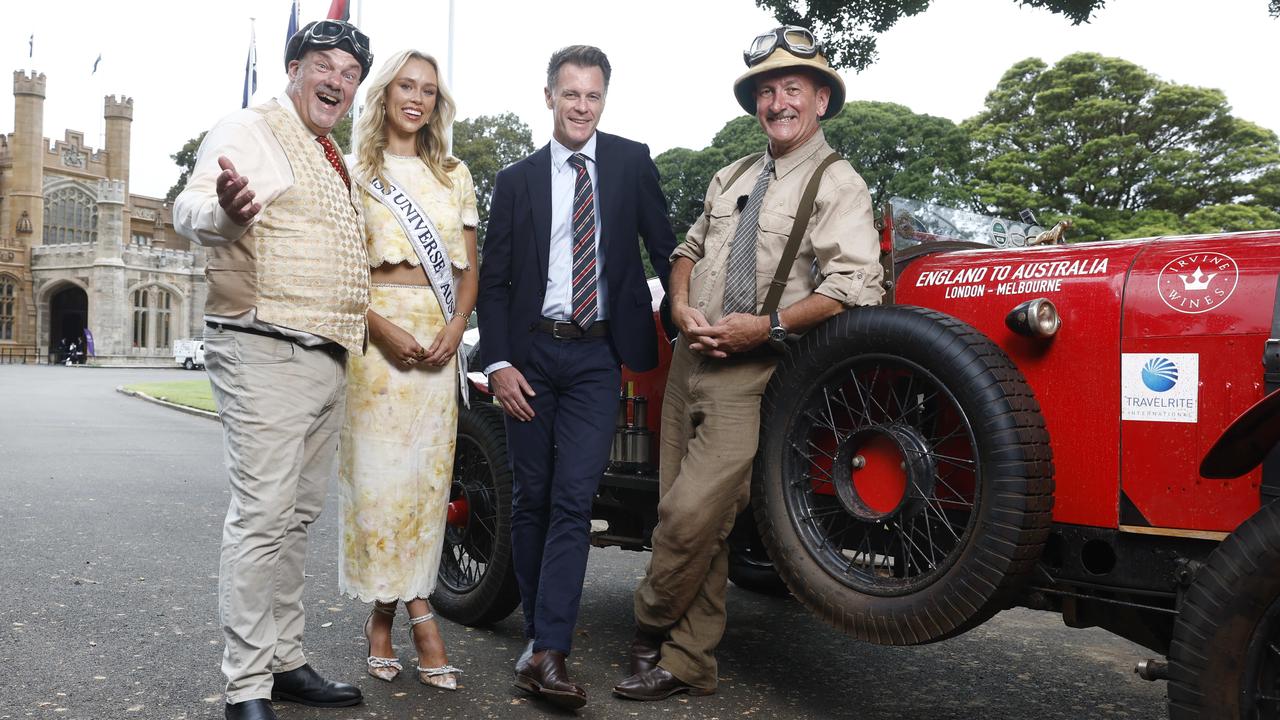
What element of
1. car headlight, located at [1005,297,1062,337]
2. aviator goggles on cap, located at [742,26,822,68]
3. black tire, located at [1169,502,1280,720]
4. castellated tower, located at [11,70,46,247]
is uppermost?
castellated tower, located at [11,70,46,247]

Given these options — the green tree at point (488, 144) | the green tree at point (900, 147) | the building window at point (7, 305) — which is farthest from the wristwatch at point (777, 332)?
the building window at point (7, 305)

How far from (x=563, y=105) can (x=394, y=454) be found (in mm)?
1456

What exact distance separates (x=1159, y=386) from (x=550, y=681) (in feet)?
6.92

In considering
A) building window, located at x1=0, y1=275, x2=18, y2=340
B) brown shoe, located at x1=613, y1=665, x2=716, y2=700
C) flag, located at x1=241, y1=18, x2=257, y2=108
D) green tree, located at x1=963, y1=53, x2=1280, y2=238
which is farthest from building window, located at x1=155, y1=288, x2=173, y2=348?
brown shoe, located at x1=613, y1=665, x2=716, y2=700

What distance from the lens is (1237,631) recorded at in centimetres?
240

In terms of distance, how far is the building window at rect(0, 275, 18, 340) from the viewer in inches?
2469

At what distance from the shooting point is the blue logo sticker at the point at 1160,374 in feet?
9.29

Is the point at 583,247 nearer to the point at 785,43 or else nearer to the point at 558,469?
the point at 558,469

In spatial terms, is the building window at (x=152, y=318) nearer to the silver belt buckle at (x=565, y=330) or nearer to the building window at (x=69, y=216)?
the building window at (x=69, y=216)

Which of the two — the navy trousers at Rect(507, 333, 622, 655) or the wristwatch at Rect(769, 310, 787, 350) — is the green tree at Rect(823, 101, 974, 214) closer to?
the navy trousers at Rect(507, 333, 622, 655)

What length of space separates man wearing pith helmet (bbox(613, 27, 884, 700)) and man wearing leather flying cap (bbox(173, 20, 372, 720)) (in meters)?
1.15

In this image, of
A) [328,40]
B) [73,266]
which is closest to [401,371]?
[328,40]

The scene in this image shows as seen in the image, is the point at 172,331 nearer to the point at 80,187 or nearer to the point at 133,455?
the point at 80,187

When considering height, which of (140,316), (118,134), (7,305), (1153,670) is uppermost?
(118,134)
